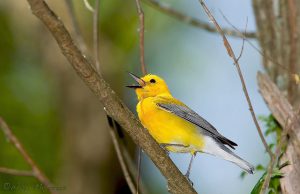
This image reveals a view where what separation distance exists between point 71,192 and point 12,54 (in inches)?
172

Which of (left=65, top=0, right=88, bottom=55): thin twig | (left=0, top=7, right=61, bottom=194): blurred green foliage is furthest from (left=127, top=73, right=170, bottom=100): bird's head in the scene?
(left=0, top=7, right=61, bottom=194): blurred green foliage

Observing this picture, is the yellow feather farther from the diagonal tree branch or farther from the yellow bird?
the diagonal tree branch

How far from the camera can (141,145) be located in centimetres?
362

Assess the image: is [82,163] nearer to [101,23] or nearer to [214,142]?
[101,23]

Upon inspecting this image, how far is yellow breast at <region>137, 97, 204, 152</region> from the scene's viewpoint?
452 centimetres

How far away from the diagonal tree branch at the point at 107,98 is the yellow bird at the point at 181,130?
75 centimetres

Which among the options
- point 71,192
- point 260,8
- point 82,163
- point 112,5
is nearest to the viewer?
point 260,8

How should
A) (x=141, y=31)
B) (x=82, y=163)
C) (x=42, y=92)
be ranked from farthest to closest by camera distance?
(x=42, y=92) < (x=82, y=163) < (x=141, y=31)

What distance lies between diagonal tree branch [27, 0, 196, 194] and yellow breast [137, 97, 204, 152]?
778 mm

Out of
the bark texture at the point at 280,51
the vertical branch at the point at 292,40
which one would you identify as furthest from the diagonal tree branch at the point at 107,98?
the vertical branch at the point at 292,40

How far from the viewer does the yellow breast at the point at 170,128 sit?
178 inches

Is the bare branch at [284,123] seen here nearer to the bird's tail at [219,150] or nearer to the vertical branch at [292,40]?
the vertical branch at [292,40]

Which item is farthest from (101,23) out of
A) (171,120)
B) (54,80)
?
(171,120)

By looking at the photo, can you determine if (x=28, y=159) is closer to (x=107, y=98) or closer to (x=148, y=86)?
(x=107, y=98)
